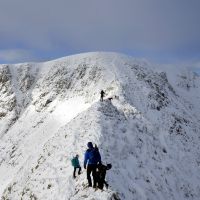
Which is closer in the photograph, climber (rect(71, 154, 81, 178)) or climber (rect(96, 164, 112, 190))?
climber (rect(96, 164, 112, 190))

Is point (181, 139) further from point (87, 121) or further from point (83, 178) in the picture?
point (83, 178)

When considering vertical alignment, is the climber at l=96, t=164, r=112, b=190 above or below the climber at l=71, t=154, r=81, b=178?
below

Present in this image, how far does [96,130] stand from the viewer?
1216 inches

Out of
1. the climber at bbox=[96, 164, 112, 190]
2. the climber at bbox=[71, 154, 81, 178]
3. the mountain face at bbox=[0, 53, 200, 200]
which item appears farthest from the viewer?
the mountain face at bbox=[0, 53, 200, 200]

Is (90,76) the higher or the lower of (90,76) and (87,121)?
the higher

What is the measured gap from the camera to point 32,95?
206 feet

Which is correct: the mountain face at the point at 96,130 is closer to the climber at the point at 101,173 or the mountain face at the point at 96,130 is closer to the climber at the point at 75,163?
the climber at the point at 101,173

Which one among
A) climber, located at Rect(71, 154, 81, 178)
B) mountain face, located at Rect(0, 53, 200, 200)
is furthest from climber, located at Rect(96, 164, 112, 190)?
climber, located at Rect(71, 154, 81, 178)

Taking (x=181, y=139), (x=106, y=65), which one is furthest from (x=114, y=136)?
(x=106, y=65)

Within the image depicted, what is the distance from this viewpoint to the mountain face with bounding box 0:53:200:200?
26750 mm

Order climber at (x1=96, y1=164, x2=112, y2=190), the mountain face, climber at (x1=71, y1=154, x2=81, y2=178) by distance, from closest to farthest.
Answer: climber at (x1=96, y1=164, x2=112, y2=190) → climber at (x1=71, y1=154, x2=81, y2=178) → the mountain face

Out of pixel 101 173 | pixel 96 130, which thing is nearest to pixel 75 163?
pixel 101 173

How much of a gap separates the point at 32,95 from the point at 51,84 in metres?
3.99

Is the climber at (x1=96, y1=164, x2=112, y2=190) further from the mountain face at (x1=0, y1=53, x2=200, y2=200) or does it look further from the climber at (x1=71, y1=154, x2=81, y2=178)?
the climber at (x1=71, y1=154, x2=81, y2=178)
